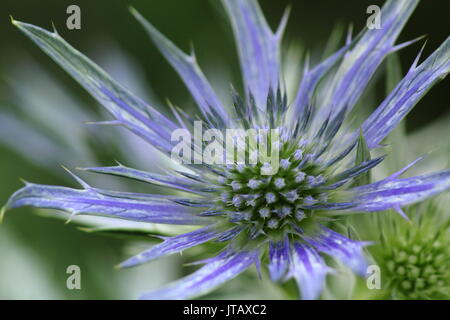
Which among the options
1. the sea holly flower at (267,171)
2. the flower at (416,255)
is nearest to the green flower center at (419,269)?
the flower at (416,255)

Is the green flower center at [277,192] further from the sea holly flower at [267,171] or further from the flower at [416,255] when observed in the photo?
the flower at [416,255]

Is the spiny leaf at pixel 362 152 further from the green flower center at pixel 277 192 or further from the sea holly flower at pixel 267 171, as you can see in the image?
the green flower center at pixel 277 192

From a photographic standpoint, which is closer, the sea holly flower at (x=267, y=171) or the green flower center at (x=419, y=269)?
the sea holly flower at (x=267, y=171)

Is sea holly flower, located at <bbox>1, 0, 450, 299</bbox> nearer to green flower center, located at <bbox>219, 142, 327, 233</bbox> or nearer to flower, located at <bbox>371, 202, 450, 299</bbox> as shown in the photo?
green flower center, located at <bbox>219, 142, 327, 233</bbox>

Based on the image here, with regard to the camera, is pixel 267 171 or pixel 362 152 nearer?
pixel 362 152

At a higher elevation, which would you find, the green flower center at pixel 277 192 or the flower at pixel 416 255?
the green flower center at pixel 277 192

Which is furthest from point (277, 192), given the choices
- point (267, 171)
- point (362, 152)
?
point (362, 152)

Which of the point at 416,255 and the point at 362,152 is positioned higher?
the point at 362,152

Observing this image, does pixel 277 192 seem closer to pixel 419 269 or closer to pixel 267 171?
pixel 267 171

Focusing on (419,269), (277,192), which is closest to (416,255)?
(419,269)

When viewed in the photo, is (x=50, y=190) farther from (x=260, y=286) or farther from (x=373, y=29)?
(x=373, y=29)
